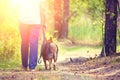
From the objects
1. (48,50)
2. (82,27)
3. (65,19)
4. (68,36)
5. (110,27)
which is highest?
(48,50)

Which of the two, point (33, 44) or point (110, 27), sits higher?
point (33, 44)

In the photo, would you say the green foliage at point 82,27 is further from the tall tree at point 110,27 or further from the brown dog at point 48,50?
the brown dog at point 48,50

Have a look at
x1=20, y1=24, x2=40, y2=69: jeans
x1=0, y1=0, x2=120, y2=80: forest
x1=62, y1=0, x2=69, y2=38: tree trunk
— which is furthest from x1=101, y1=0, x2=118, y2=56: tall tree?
x1=62, y1=0, x2=69, y2=38: tree trunk

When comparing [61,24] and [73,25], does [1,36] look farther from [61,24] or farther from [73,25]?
[73,25]

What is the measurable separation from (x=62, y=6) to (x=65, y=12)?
2.22 meters

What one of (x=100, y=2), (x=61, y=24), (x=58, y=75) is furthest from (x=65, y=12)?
(x=58, y=75)

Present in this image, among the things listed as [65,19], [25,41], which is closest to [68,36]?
[65,19]

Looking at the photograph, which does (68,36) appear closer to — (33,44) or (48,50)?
(48,50)

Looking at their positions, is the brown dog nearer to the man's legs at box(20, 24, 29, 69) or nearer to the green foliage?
the man's legs at box(20, 24, 29, 69)

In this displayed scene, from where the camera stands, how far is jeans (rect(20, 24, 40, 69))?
1046cm

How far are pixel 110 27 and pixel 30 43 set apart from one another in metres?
5.75

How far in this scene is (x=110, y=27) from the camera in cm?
1578

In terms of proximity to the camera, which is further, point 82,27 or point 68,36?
point 82,27

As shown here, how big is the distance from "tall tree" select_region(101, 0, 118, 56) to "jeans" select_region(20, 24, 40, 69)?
5529 millimetres
